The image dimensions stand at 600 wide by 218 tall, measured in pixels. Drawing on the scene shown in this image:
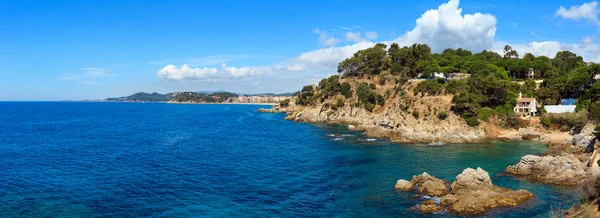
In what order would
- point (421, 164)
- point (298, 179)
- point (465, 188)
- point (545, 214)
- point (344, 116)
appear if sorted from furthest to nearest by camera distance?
point (344, 116)
point (421, 164)
point (298, 179)
point (465, 188)
point (545, 214)

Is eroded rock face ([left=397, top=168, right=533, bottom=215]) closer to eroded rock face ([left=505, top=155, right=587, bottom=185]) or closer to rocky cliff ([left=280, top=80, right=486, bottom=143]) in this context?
eroded rock face ([left=505, top=155, right=587, bottom=185])

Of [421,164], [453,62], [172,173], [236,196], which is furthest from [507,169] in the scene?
[453,62]

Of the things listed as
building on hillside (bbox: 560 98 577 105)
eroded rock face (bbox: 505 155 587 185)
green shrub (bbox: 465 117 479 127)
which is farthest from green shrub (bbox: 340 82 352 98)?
eroded rock face (bbox: 505 155 587 185)

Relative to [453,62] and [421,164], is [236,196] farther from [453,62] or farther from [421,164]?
[453,62]

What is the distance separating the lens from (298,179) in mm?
44062

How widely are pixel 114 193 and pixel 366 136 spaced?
171ft

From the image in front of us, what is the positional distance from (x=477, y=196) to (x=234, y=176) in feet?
84.4

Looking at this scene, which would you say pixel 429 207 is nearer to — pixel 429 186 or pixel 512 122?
pixel 429 186

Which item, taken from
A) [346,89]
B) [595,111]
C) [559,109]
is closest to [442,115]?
[595,111]

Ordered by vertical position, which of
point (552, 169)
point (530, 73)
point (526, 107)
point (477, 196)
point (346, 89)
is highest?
point (530, 73)

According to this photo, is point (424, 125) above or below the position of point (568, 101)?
below

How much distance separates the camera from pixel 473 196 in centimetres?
3391

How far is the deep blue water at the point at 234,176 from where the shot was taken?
33.4 metres

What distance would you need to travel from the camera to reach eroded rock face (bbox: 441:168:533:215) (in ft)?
105
